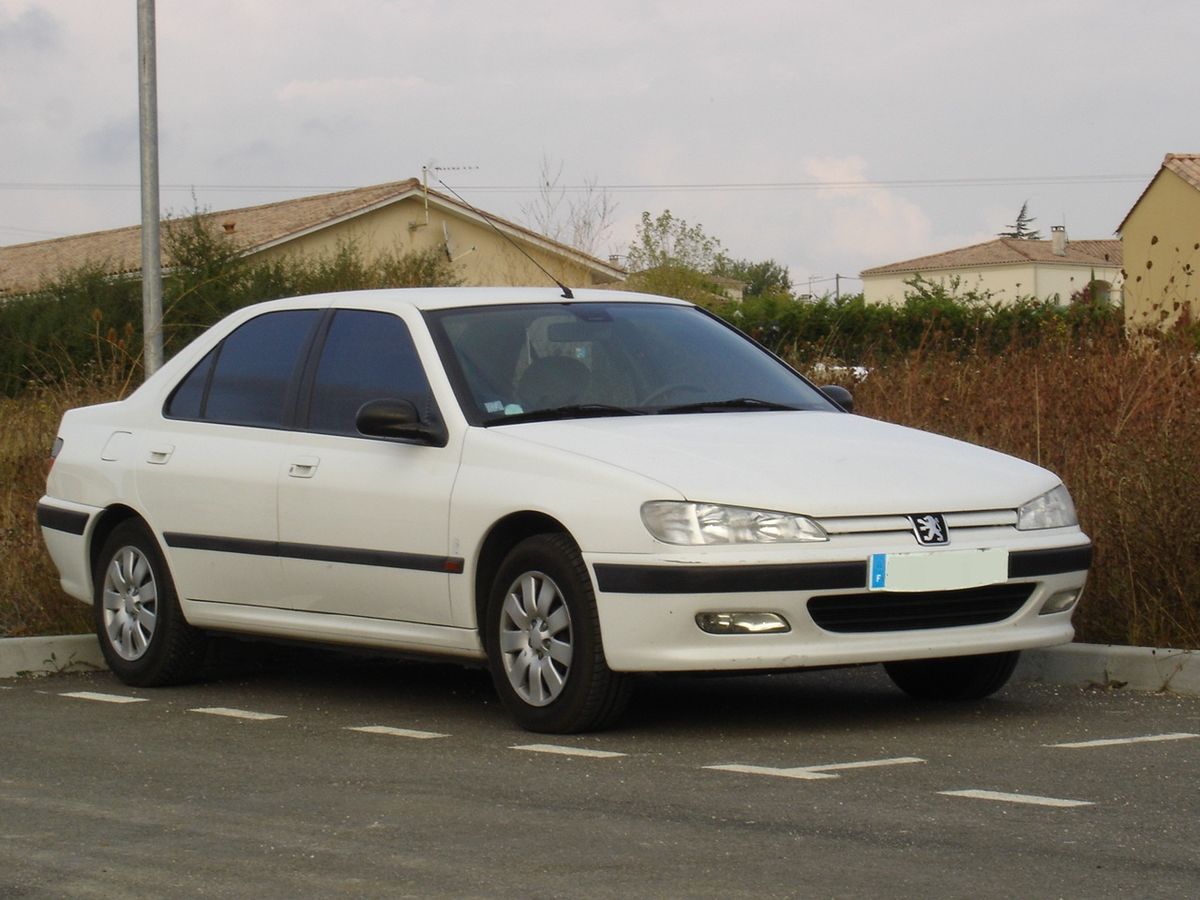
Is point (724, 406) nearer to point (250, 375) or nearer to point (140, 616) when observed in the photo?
point (250, 375)

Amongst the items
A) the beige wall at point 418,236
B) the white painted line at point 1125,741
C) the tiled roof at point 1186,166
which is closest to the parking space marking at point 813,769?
the white painted line at point 1125,741

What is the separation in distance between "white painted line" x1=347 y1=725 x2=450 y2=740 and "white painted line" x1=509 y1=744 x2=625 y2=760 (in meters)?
0.46

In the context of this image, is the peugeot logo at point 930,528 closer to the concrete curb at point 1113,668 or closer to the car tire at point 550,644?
the car tire at point 550,644

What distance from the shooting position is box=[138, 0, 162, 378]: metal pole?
14203 millimetres

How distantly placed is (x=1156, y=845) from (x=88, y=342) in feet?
90.4

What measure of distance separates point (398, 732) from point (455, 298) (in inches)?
71.2

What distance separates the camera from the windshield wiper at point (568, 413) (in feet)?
25.0

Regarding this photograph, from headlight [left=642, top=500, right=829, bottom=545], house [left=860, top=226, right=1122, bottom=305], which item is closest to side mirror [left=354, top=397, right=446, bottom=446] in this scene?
headlight [left=642, top=500, right=829, bottom=545]

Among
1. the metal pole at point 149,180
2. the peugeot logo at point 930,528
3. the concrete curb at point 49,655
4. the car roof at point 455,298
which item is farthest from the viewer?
the metal pole at point 149,180

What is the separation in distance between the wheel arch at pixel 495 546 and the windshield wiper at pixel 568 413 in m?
0.44

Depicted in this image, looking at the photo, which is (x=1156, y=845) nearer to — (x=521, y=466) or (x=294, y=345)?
(x=521, y=466)

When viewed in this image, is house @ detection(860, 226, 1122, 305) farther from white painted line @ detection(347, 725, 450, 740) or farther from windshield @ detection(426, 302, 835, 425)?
white painted line @ detection(347, 725, 450, 740)

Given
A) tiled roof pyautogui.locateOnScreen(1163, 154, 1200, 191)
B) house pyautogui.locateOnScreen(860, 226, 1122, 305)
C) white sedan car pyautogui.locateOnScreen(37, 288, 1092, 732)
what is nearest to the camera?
white sedan car pyautogui.locateOnScreen(37, 288, 1092, 732)

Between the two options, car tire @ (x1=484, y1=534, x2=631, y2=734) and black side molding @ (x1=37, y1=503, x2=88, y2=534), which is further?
black side molding @ (x1=37, y1=503, x2=88, y2=534)
